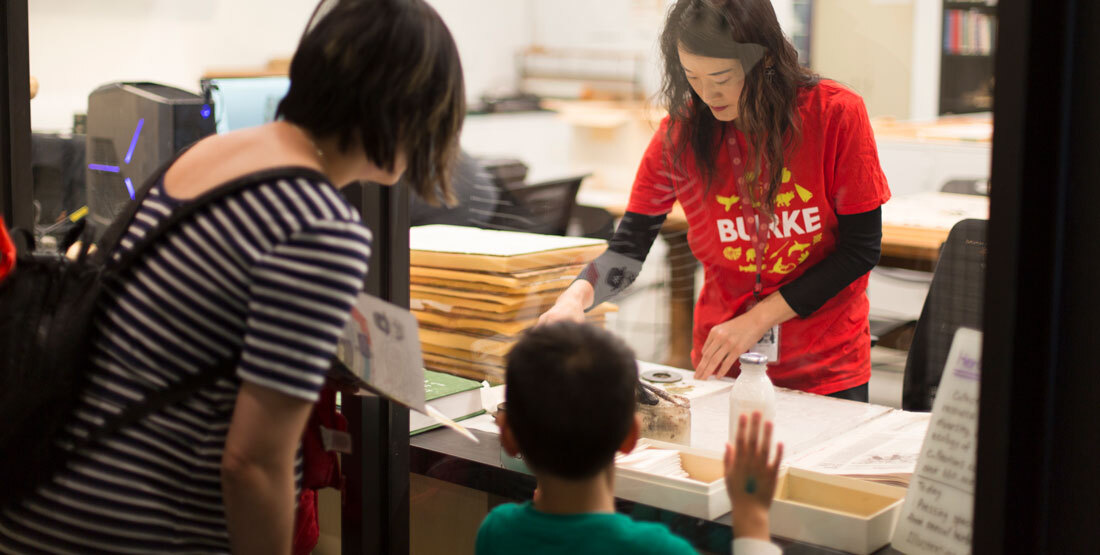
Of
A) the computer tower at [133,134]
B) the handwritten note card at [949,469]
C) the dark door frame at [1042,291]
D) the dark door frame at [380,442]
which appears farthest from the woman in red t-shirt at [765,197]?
the computer tower at [133,134]

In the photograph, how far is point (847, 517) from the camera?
1132 millimetres

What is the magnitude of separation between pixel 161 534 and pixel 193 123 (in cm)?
124

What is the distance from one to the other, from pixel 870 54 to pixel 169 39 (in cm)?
398

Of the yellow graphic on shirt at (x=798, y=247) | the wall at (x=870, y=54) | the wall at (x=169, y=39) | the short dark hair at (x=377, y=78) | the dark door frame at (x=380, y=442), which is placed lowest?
the dark door frame at (x=380, y=442)

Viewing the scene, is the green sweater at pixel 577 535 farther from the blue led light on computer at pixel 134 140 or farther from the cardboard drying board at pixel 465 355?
the blue led light on computer at pixel 134 140

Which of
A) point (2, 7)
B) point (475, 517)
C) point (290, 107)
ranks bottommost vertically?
point (475, 517)

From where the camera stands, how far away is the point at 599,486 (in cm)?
90

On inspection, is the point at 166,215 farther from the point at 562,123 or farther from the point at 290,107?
the point at 562,123

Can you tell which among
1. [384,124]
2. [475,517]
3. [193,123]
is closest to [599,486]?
[384,124]

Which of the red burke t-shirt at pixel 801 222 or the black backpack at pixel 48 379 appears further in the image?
the red burke t-shirt at pixel 801 222

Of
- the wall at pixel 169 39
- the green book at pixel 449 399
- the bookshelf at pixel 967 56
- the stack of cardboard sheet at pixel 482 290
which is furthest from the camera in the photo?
the wall at pixel 169 39

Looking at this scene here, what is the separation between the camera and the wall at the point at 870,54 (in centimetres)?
145

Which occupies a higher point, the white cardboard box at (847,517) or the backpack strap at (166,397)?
the backpack strap at (166,397)

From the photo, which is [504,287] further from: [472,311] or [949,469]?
[949,469]
